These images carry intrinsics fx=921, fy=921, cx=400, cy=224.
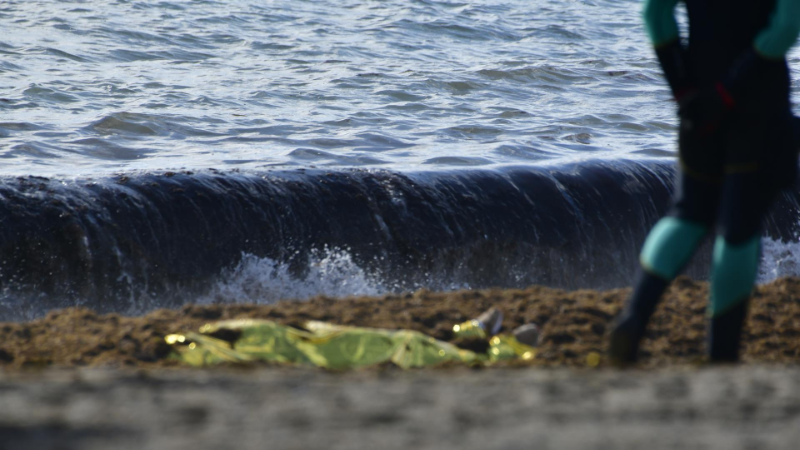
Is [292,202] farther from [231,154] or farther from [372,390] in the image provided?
[372,390]

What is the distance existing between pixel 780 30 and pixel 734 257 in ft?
2.33

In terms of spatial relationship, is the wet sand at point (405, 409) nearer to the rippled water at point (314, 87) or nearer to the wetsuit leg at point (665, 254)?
the wetsuit leg at point (665, 254)

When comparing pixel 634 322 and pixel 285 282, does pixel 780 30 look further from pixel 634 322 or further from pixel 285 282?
pixel 285 282

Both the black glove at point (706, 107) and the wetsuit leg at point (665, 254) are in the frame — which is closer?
the black glove at point (706, 107)

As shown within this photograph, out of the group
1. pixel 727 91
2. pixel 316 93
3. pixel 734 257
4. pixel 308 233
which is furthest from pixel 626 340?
pixel 316 93

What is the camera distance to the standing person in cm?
284

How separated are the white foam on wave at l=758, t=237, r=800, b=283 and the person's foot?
6.07 meters

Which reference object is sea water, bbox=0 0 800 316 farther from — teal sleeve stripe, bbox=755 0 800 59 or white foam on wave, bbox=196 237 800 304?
teal sleeve stripe, bbox=755 0 800 59

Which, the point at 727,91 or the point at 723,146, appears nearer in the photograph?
the point at 727,91

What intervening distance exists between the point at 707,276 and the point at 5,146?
6.92m

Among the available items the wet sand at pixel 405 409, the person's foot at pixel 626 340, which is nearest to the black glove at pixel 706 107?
the person's foot at pixel 626 340

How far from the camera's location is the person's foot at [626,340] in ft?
9.65

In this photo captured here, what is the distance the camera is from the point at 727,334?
9.86ft

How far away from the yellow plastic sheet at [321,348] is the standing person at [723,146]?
2.84ft
